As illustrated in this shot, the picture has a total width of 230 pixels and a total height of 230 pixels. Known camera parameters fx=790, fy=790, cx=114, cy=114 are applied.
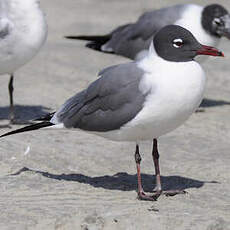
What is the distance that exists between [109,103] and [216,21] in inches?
155

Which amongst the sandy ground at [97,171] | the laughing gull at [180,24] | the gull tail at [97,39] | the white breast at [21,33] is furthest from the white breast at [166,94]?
the gull tail at [97,39]

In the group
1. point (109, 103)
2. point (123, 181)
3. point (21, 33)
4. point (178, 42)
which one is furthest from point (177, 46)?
point (21, 33)

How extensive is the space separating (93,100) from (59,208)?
2.99 ft

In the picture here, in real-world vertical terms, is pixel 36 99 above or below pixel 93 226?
below

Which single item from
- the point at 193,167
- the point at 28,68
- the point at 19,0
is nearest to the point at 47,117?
the point at 193,167

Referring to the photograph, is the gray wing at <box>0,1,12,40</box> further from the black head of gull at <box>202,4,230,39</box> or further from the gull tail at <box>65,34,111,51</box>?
the gull tail at <box>65,34,111,51</box>

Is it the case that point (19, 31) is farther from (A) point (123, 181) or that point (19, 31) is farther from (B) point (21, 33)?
(A) point (123, 181)

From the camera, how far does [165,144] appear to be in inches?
300

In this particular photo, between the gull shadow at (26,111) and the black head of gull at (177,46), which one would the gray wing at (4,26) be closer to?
the gull shadow at (26,111)

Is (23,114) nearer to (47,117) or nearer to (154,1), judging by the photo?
(47,117)

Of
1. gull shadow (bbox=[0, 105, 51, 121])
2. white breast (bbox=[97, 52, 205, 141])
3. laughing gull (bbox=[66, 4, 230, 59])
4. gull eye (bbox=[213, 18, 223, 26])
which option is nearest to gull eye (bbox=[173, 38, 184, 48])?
white breast (bbox=[97, 52, 205, 141])

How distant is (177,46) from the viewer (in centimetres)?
582

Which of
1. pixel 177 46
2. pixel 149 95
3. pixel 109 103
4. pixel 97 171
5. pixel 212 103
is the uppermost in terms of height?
pixel 177 46

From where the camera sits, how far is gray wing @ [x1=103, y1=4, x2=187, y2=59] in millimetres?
9477
